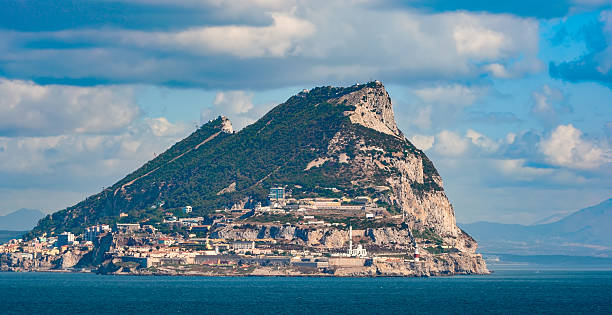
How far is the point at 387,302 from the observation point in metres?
174

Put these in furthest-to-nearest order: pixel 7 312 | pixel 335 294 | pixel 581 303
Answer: pixel 335 294 → pixel 581 303 → pixel 7 312

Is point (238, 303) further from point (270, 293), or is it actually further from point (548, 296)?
point (548, 296)

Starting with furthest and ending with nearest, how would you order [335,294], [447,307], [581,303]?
[335,294], [581,303], [447,307]

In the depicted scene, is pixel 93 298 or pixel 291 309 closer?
pixel 291 309

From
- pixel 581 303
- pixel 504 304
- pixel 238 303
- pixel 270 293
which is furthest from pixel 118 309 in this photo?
pixel 581 303

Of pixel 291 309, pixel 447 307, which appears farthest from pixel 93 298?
pixel 447 307

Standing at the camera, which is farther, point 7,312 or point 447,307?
point 447,307

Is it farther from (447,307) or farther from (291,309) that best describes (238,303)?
(447,307)

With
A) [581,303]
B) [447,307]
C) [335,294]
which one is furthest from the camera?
[335,294]

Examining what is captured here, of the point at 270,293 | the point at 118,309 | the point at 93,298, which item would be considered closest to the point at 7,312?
the point at 118,309

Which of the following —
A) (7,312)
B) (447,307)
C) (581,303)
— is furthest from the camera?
(581,303)

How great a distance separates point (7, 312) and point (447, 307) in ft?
201

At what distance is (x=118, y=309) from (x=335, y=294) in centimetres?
4464

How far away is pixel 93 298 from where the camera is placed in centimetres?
18075
